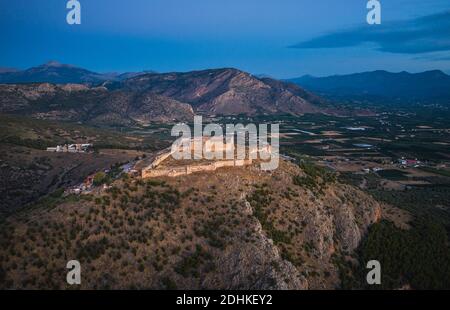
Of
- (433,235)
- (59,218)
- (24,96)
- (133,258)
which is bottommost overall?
(433,235)

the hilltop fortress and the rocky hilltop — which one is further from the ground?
the hilltop fortress

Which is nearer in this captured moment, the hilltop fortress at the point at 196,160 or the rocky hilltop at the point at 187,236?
the rocky hilltop at the point at 187,236

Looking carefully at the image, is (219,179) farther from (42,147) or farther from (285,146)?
(285,146)

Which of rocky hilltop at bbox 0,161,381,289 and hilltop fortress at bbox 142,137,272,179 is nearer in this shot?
rocky hilltop at bbox 0,161,381,289

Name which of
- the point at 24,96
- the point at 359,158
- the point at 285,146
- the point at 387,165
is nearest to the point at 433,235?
the point at 387,165
